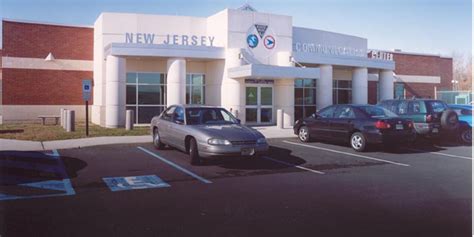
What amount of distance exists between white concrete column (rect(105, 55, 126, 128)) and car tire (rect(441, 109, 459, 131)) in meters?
13.7

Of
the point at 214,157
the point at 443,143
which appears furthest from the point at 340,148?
the point at 214,157

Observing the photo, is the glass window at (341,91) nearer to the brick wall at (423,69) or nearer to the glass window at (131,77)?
the brick wall at (423,69)

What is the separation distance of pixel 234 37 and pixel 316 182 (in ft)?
48.0

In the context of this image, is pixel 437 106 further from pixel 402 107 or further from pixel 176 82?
pixel 176 82

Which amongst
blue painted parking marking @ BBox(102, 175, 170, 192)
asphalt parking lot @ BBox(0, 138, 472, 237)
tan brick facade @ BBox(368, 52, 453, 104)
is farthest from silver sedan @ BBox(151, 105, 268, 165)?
tan brick facade @ BBox(368, 52, 453, 104)

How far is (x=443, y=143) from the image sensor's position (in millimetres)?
15398

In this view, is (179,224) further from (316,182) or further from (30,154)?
(30,154)

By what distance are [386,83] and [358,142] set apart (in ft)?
50.6

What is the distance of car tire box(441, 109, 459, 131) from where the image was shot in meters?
14.1

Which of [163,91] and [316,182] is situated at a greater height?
[163,91]

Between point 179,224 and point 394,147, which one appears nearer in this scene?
point 179,224

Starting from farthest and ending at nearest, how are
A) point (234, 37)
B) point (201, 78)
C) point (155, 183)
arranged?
point (201, 78)
point (234, 37)
point (155, 183)

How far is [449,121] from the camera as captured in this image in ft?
46.4

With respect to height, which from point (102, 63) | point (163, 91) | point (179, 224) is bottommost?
point (179, 224)
